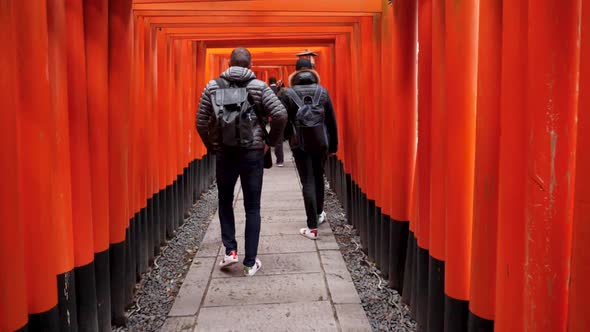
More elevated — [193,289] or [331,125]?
[331,125]

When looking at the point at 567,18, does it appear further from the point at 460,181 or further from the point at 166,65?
the point at 166,65

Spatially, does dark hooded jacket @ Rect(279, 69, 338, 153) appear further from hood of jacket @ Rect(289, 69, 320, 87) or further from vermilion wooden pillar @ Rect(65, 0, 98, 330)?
vermilion wooden pillar @ Rect(65, 0, 98, 330)

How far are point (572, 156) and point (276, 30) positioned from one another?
4.93 meters

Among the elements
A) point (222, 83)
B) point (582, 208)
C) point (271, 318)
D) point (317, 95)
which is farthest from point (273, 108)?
point (582, 208)

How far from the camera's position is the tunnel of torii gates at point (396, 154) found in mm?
1688

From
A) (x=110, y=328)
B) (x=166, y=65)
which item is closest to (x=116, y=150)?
(x=110, y=328)

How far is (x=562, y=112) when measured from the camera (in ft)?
5.37

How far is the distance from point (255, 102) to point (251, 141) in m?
0.33

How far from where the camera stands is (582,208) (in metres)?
1.50

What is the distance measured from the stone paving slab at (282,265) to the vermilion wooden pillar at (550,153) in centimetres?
323

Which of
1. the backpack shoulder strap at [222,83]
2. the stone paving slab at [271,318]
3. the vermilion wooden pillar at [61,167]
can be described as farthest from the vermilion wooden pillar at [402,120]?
the vermilion wooden pillar at [61,167]

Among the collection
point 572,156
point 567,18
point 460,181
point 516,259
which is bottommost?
point 516,259

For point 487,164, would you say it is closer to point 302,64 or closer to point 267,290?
point 267,290

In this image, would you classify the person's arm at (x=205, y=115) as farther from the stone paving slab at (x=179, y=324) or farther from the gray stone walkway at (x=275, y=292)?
the stone paving slab at (x=179, y=324)
